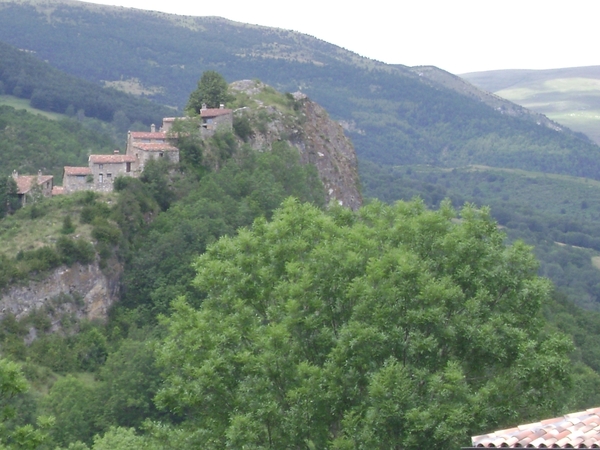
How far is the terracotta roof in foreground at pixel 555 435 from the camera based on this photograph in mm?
18739

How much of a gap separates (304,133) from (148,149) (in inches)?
904

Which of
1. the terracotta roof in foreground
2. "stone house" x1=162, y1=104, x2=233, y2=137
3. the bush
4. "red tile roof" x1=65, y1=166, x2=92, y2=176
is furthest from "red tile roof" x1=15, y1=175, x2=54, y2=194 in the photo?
the terracotta roof in foreground

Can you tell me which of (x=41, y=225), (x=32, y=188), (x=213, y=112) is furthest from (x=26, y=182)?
(x=213, y=112)

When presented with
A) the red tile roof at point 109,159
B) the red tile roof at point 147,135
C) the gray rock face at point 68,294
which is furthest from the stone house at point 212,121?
the gray rock face at point 68,294

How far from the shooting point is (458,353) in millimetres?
30266

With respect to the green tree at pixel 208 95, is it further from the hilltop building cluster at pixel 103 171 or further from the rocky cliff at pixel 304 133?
the hilltop building cluster at pixel 103 171

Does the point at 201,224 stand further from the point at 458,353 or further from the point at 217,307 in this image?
the point at 458,353

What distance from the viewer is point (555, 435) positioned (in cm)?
1916

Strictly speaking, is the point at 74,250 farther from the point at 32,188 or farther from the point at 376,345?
the point at 376,345

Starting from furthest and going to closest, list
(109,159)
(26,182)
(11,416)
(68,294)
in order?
(26,182), (109,159), (68,294), (11,416)

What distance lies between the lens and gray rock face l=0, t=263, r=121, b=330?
75125 mm

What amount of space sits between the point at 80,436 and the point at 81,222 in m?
20.6

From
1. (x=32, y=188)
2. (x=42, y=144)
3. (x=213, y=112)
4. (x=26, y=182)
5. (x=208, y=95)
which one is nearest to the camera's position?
(x=32, y=188)

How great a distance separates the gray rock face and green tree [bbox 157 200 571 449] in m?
43.6
